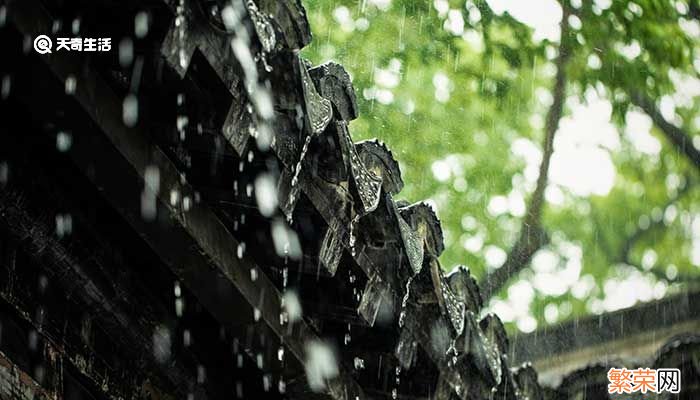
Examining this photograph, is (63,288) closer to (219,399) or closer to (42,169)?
(42,169)

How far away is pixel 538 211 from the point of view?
12.5 metres

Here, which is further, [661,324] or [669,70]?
[669,70]

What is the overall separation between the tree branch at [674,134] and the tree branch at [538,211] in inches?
35.3

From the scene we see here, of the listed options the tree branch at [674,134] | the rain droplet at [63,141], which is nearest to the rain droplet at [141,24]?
the rain droplet at [63,141]

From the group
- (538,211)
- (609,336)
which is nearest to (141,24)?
(609,336)

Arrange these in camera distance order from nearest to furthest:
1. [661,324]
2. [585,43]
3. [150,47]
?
[150,47], [661,324], [585,43]

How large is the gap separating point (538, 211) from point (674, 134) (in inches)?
67.8

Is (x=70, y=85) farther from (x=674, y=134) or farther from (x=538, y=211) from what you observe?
(x=674, y=134)

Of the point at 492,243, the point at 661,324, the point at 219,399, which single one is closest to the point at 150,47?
the point at 219,399

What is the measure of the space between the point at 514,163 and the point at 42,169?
9292mm

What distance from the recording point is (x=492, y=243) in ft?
42.4

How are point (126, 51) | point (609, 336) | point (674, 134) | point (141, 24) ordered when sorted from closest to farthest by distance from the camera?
point (141, 24) < point (126, 51) < point (609, 336) < point (674, 134)

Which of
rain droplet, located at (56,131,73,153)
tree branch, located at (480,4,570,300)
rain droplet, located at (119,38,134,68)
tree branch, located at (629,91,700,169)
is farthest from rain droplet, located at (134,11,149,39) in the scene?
tree branch, located at (629,91,700,169)

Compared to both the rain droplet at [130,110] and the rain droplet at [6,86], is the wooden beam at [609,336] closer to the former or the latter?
the rain droplet at [130,110]
